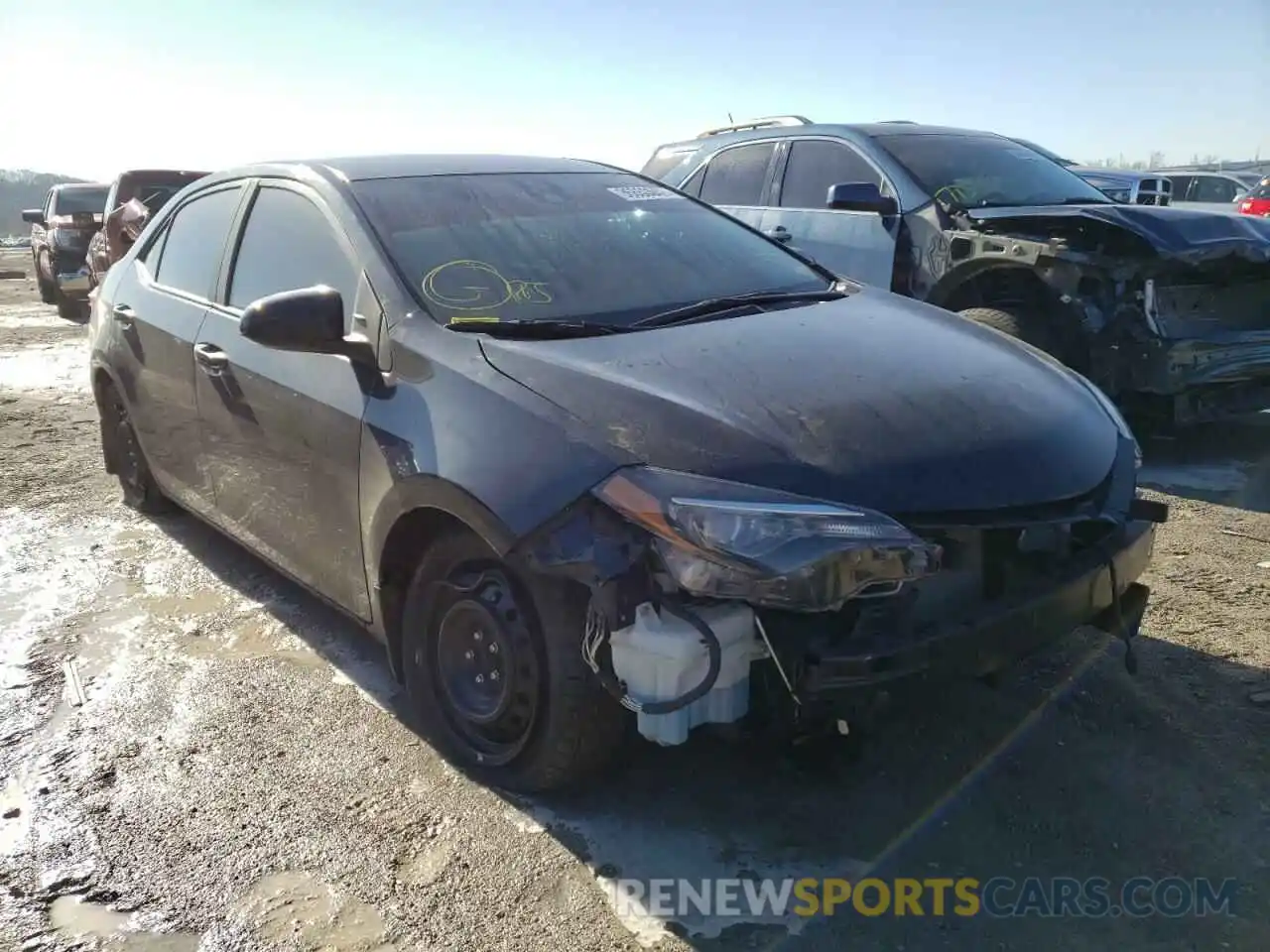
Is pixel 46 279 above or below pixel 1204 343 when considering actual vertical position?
below

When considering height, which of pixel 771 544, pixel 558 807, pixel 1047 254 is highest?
pixel 1047 254

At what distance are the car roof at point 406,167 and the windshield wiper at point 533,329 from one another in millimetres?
924

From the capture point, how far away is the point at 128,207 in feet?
35.2

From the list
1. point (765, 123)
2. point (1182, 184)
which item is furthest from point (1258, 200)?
point (765, 123)

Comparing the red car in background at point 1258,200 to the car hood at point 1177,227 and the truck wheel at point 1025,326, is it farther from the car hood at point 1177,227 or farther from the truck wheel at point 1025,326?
the truck wheel at point 1025,326

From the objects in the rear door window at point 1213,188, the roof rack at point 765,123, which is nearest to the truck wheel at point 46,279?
the roof rack at point 765,123

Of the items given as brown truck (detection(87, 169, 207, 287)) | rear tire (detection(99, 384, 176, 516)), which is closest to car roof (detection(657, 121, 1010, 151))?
rear tire (detection(99, 384, 176, 516))

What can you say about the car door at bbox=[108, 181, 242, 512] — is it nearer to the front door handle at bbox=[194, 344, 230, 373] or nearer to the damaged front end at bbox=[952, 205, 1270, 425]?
the front door handle at bbox=[194, 344, 230, 373]

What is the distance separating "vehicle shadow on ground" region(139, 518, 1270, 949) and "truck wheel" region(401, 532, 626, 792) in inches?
5.9

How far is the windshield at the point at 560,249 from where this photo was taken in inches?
123

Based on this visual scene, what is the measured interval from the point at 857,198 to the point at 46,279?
44.6 feet

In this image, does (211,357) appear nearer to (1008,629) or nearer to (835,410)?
(835,410)

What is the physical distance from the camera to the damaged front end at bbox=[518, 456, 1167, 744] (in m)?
2.20

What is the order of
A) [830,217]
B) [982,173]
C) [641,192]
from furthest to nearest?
[830,217] → [982,173] → [641,192]
